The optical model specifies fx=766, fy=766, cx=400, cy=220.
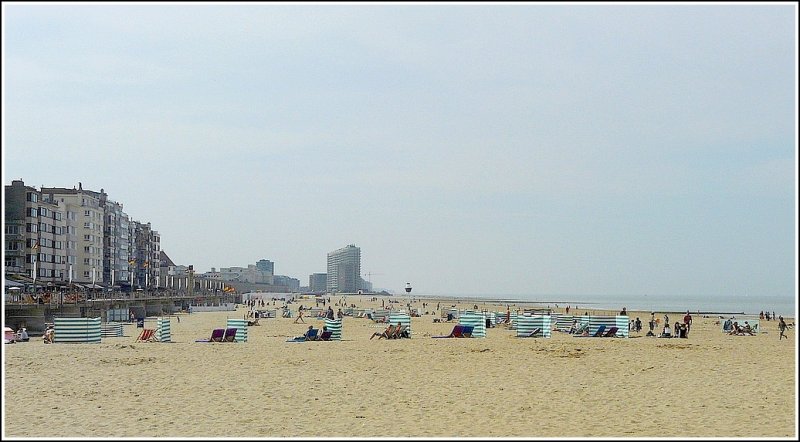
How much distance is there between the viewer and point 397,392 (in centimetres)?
1652

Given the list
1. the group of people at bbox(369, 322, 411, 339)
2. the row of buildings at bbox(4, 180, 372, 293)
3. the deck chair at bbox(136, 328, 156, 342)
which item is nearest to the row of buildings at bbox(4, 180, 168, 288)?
the row of buildings at bbox(4, 180, 372, 293)

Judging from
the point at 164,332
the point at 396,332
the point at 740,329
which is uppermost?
the point at 164,332

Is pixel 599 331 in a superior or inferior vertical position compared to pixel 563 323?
superior

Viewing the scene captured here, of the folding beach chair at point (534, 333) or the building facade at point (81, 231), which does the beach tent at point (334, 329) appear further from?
the building facade at point (81, 231)

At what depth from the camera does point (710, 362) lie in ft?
75.4

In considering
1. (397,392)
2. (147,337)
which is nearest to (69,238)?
(147,337)

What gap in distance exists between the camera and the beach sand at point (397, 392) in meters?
12.6

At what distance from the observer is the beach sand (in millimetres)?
12617

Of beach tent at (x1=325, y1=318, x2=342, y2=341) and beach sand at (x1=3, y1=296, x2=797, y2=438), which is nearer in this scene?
beach sand at (x1=3, y1=296, x2=797, y2=438)

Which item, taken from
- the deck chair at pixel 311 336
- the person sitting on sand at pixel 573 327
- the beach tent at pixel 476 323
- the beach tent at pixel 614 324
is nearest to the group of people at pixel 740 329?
the person sitting on sand at pixel 573 327

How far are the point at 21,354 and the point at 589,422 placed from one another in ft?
62.6

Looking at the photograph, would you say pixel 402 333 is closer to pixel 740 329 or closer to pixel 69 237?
pixel 740 329

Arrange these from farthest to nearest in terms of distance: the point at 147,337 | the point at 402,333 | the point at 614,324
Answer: the point at 614,324
the point at 402,333
the point at 147,337

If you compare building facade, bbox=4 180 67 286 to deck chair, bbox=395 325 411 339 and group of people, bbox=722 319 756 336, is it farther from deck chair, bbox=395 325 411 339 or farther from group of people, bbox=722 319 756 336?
group of people, bbox=722 319 756 336
